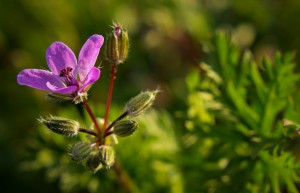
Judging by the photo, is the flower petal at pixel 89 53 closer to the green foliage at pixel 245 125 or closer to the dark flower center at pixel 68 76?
the dark flower center at pixel 68 76

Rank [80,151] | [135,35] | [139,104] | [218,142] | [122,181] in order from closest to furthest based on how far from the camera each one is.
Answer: [80,151] → [139,104] → [122,181] → [218,142] → [135,35]

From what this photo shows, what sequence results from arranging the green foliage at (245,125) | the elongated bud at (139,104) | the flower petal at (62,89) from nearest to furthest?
the flower petal at (62,89), the elongated bud at (139,104), the green foliage at (245,125)

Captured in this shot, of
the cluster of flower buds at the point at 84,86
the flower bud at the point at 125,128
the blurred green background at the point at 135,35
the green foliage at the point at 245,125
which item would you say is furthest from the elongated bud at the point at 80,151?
the blurred green background at the point at 135,35

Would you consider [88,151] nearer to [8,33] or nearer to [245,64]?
[245,64]

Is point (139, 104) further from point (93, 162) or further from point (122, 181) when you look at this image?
point (122, 181)

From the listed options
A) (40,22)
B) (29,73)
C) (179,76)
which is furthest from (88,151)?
(40,22)

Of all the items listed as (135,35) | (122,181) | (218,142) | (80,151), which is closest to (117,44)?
(80,151)
